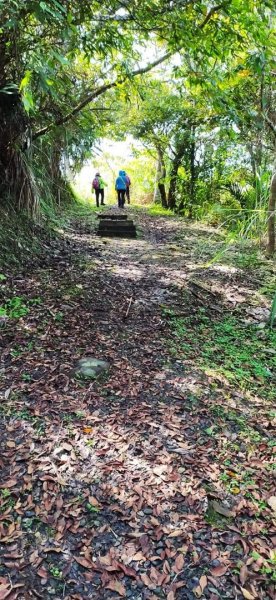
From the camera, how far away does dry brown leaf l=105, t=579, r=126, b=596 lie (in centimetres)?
181

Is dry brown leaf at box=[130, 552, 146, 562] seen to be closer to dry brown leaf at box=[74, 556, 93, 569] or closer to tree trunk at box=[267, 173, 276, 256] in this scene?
dry brown leaf at box=[74, 556, 93, 569]

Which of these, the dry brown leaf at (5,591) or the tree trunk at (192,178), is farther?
the tree trunk at (192,178)

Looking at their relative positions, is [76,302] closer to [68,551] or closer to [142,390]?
[142,390]

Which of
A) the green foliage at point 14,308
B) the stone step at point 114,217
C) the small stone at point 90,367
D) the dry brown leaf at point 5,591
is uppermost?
the stone step at point 114,217

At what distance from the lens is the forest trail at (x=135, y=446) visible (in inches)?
75.1

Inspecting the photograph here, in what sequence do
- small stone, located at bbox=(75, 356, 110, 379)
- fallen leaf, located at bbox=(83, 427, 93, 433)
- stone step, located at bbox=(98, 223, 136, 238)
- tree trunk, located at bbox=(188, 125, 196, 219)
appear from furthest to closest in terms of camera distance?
tree trunk, located at bbox=(188, 125, 196, 219) → stone step, located at bbox=(98, 223, 136, 238) → small stone, located at bbox=(75, 356, 110, 379) → fallen leaf, located at bbox=(83, 427, 93, 433)

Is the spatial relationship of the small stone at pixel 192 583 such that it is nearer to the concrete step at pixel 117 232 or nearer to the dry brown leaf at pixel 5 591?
the dry brown leaf at pixel 5 591

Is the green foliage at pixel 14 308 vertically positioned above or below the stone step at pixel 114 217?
below

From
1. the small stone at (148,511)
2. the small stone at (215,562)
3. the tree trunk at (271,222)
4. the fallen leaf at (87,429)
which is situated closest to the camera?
the small stone at (215,562)

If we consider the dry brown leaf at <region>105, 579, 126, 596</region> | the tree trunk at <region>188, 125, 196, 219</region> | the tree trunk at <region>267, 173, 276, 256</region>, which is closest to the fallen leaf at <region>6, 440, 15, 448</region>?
the dry brown leaf at <region>105, 579, 126, 596</region>

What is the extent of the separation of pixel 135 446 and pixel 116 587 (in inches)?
33.5

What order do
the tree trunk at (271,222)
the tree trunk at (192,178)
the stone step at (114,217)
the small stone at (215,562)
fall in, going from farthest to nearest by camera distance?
the tree trunk at (192,178), the stone step at (114,217), the tree trunk at (271,222), the small stone at (215,562)

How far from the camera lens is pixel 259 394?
10.6ft

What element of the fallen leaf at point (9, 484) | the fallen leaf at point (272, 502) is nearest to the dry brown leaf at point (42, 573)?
the fallen leaf at point (9, 484)
